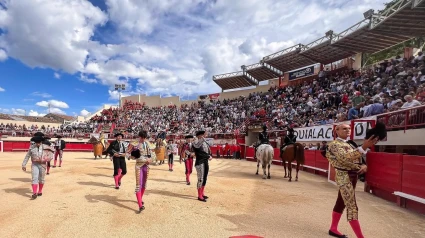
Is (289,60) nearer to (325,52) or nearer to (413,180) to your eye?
(325,52)

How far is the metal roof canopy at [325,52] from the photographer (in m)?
25.0

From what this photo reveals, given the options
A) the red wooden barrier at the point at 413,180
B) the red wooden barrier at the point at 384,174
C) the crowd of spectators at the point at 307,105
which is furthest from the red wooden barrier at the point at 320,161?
the red wooden barrier at the point at 413,180

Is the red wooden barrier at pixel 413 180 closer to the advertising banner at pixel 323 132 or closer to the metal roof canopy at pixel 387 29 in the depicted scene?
the advertising banner at pixel 323 132

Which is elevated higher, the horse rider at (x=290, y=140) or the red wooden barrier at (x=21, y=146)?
the horse rider at (x=290, y=140)

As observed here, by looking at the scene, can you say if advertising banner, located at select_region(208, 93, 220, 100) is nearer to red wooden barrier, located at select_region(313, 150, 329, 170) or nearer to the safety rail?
red wooden barrier, located at select_region(313, 150, 329, 170)

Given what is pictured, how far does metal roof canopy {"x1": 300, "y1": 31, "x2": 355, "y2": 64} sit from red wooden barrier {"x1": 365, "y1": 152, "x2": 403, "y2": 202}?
63.4 feet

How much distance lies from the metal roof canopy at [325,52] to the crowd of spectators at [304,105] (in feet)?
5.56

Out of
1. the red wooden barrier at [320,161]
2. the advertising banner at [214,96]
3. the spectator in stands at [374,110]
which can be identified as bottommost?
the red wooden barrier at [320,161]

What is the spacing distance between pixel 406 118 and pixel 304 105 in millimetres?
15528

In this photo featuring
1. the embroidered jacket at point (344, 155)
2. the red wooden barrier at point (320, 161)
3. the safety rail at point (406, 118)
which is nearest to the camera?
the embroidered jacket at point (344, 155)

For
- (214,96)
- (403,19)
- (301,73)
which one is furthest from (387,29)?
(214,96)

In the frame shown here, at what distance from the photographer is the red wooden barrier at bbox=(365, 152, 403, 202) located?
6.58 m

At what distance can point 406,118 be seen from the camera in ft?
25.8

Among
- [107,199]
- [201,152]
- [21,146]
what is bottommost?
[21,146]
